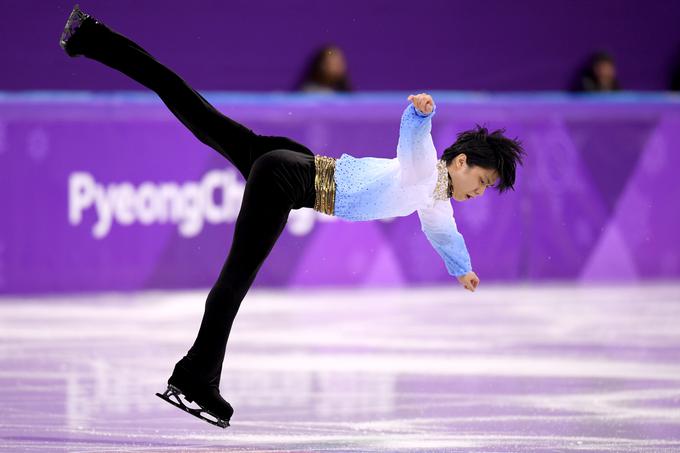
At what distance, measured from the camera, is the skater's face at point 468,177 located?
4.56m

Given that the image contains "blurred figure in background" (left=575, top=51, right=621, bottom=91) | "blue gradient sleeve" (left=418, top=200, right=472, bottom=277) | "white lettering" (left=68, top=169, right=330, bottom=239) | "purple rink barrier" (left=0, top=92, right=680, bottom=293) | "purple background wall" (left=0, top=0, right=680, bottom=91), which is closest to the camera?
"blue gradient sleeve" (left=418, top=200, right=472, bottom=277)

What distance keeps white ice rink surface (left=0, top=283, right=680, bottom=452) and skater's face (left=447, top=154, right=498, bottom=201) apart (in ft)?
2.79

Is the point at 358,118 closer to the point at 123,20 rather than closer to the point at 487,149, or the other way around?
the point at 123,20

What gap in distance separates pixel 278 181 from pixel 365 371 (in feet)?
5.56

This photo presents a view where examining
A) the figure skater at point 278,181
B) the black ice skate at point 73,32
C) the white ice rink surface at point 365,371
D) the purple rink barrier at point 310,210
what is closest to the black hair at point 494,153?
the figure skater at point 278,181

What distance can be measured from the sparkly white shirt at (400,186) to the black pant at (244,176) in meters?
0.13

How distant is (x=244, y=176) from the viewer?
4531 mm

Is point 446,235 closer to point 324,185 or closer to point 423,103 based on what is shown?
point 324,185

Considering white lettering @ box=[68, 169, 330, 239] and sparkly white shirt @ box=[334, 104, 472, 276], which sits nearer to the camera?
sparkly white shirt @ box=[334, 104, 472, 276]

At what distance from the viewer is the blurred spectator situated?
947 centimetres

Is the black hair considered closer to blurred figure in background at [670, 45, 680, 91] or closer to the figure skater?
the figure skater

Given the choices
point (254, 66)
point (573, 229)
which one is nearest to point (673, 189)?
point (573, 229)

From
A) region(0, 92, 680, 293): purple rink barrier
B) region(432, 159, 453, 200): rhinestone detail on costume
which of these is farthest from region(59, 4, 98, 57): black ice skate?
region(0, 92, 680, 293): purple rink barrier

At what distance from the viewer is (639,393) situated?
543 centimetres
